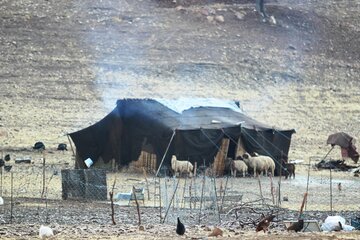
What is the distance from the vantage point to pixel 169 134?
102ft

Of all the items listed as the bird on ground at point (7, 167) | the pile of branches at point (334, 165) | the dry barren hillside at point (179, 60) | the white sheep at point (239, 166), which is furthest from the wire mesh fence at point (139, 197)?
the dry barren hillside at point (179, 60)

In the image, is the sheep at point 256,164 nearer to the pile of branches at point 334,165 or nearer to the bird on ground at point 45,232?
the pile of branches at point 334,165

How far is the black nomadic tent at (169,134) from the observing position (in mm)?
30922

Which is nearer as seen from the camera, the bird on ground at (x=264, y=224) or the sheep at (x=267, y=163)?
the bird on ground at (x=264, y=224)

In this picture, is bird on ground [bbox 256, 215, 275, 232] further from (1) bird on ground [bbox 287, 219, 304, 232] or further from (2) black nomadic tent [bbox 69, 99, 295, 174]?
(2) black nomadic tent [bbox 69, 99, 295, 174]

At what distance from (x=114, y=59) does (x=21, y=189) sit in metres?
24.7

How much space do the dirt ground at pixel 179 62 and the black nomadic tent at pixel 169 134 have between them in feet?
14.8

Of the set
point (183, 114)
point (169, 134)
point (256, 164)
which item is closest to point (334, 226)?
point (256, 164)

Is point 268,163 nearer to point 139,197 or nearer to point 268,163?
point 268,163

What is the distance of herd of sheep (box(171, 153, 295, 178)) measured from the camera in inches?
1161

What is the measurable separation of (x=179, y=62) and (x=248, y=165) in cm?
1974

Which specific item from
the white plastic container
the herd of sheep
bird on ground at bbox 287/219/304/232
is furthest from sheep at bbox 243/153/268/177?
bird on ground at bbox 287/219/304/232

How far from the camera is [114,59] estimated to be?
49.2 meters

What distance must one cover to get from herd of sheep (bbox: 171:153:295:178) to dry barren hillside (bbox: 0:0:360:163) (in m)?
7.77
